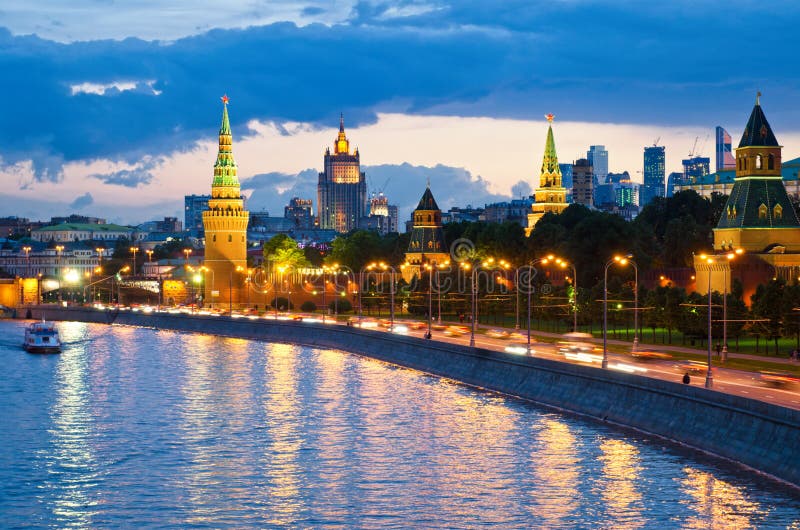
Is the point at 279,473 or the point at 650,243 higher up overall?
the point at 650,243

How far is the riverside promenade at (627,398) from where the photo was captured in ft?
156

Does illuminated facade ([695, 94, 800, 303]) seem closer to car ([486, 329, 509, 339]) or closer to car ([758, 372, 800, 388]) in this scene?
car ([486, 329, 509, 339])

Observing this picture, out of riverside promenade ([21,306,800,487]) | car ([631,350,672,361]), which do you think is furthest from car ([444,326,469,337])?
car ([631,350,672,361])

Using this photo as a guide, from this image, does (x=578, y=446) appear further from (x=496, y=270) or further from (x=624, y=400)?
(x=496, y=270)

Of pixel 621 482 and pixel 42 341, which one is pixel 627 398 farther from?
pixel 42 341

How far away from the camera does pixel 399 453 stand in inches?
2210

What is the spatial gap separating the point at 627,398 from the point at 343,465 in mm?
14886

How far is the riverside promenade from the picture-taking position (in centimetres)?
4753

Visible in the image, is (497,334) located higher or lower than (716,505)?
higher

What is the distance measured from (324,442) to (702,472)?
17722 mm

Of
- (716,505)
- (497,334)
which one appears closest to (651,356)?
(497,334)

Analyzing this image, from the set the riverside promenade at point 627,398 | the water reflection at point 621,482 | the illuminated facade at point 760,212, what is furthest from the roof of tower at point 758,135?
the water reflection at point 621,482

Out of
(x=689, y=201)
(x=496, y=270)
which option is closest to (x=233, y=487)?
(x=496, y=270)

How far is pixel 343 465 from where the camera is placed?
53.4m
